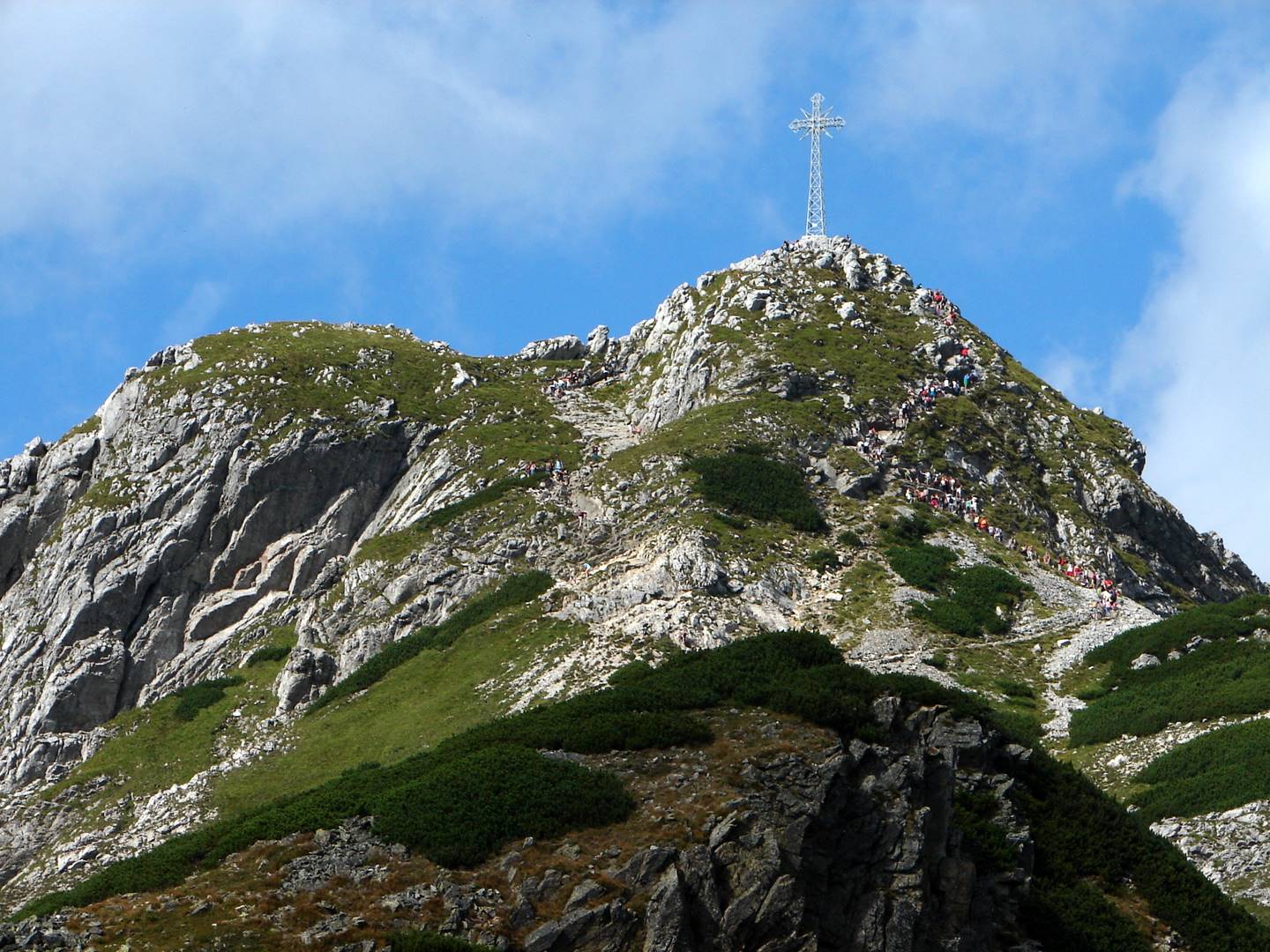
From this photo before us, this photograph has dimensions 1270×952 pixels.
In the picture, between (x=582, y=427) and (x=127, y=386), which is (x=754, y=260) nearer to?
(x=582, y=427)

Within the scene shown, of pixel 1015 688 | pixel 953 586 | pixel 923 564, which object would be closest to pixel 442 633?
pixel 923 564

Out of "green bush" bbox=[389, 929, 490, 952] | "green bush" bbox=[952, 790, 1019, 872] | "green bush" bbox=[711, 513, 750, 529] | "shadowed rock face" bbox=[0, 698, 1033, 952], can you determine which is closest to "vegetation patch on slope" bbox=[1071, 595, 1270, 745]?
"green bush" bbox=[711, 513, 750, 529]

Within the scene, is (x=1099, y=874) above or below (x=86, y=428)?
below

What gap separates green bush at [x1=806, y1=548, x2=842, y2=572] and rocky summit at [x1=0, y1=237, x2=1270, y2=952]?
28cm

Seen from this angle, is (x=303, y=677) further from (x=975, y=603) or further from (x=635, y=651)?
(x=975, y=603)

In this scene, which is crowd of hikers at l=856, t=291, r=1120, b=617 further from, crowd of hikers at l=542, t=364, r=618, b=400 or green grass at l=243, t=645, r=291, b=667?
green grass at l=243, t=645, r=291, b=667

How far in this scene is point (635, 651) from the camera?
78125 millimetres

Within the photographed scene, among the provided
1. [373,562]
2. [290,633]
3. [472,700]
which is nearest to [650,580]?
[472,700]

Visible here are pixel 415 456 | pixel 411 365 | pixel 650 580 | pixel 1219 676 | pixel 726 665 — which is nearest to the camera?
pixel 726 665

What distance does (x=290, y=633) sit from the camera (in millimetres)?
101188

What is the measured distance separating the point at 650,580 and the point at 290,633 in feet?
91.1

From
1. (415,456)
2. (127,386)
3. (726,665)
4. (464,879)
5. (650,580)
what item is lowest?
(464,879)

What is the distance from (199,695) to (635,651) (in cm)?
3081

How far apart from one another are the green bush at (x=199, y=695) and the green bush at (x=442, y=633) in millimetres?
9930
